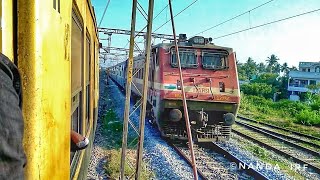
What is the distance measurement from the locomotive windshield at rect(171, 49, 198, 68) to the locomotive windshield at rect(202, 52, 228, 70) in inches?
11.8

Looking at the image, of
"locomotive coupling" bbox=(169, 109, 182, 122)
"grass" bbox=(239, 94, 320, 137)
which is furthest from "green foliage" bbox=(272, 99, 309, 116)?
"locomotive coupling" bbox=(169, 109, 182, 122)

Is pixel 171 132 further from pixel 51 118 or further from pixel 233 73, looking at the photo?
pixel 51 118

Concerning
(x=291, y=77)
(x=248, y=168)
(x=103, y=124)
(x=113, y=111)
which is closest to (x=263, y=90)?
(x=291, y=77)

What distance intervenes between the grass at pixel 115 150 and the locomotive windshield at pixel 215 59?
308cm

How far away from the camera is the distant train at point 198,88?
30.1ft

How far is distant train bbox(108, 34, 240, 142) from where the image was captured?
919 centimetres

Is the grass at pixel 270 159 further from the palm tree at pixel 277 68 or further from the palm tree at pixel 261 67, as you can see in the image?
the palm tree at pixel 261 67

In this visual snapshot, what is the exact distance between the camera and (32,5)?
3.38ft

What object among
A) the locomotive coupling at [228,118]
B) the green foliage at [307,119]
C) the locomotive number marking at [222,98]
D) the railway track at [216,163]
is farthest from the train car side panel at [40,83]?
the green foliage at [307,119]

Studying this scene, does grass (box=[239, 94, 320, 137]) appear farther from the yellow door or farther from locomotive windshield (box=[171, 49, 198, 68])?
the yellow door

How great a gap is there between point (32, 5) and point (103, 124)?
462 inches

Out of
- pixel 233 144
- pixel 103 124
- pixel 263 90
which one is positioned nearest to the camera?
pixel 233 144

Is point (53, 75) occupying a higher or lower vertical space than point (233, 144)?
higher

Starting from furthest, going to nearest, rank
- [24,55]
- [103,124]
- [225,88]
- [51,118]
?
[103,124], [225,88], [51,118], [24,55]
